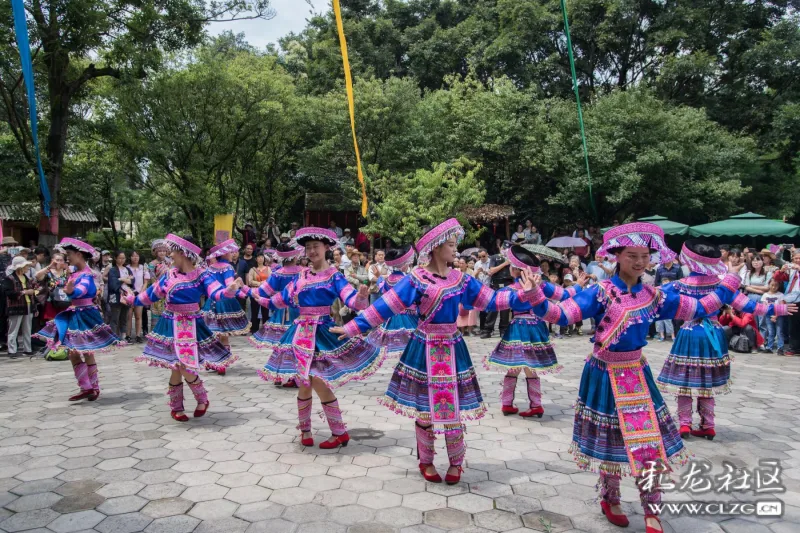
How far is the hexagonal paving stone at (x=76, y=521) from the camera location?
3.95 meters

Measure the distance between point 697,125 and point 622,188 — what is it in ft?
17.9

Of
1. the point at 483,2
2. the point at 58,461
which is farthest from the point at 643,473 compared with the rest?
the point at 483,2

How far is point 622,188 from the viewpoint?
2023 cm

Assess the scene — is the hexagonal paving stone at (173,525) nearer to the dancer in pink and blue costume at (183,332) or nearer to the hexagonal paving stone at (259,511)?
the hexagonal paving stone at (259,511)

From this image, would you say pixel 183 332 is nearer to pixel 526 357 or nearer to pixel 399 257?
pixel 399 257

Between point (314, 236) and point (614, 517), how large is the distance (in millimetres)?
3414

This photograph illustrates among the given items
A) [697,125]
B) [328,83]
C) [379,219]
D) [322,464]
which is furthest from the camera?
[328,83]

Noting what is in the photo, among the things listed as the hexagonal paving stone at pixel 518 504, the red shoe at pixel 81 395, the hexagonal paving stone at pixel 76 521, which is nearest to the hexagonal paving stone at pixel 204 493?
the hexagonal paving stone at pixel 76 521

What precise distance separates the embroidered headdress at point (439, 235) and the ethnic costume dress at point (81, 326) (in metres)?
4.74

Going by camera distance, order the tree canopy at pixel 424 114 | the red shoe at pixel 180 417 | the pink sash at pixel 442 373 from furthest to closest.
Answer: the tree canopy at pixel 424 114 → the red shoe at pixel 180 417 → the pink sash at pixel 442 373

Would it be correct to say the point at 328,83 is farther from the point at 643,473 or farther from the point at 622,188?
the point at 643,473

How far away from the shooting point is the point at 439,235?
4.61 m

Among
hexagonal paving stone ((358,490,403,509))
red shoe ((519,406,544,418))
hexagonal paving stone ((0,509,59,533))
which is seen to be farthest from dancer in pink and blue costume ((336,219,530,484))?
hexagonal paving stone ((0,509,59,533))

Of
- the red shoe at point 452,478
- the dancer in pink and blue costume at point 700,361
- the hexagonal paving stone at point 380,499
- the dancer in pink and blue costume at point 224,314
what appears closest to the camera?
the hexagonal paving stone at point 380,499
